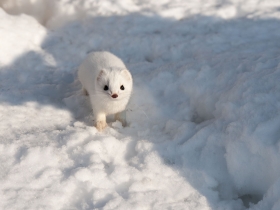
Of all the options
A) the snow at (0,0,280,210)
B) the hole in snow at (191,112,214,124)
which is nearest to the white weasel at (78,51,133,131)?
the snow at (0,0,280,210)

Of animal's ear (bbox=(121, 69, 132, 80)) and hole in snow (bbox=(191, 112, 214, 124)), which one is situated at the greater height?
animal's ear (bbox=(121, 69, 132, 80))

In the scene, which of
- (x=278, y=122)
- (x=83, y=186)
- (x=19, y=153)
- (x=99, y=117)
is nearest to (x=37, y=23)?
(x=99, y=117)

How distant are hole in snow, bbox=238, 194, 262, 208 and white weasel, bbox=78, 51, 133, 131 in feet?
4.79

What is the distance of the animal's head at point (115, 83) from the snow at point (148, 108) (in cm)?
40

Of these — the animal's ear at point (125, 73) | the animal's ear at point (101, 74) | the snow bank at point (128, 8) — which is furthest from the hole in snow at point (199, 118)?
the snow bank at point (128, 8)

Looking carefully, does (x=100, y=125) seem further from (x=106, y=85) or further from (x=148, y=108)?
Answer: (x=148, y=108)

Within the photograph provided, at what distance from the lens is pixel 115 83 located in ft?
12.5

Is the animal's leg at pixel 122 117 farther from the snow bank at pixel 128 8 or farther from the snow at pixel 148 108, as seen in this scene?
the snow bank at pixel 128 8

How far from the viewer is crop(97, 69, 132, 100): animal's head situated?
3791 millimetres

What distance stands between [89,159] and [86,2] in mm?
3652

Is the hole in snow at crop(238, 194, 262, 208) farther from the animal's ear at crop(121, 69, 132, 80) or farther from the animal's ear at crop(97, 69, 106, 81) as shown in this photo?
the animal's ear at crop(97, 69, 106, 81)

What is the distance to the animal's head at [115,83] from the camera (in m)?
3.79

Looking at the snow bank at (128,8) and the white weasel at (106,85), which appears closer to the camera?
the white weasel at (106,85)

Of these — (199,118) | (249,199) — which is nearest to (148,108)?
(199,118)
